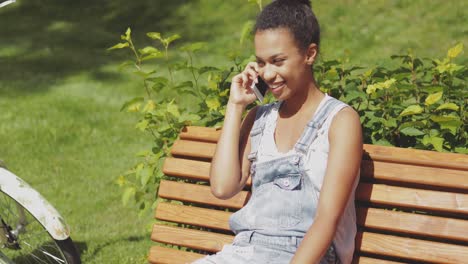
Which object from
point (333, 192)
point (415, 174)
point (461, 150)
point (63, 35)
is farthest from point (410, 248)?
point (63, 35)

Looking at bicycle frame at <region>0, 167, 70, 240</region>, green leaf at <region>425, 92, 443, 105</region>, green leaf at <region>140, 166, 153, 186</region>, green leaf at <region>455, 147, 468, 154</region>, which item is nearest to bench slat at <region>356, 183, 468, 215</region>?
green leaf at <region>455, 147, 468, 154</region>

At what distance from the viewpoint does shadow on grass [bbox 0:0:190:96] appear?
32.5 feet

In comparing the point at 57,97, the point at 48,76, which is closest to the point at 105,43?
the point at 48,76

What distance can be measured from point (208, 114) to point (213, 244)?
82 cm

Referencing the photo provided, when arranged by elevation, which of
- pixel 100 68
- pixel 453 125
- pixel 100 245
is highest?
pixel 100 68

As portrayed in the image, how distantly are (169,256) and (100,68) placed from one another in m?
6.88

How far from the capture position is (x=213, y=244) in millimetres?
3387

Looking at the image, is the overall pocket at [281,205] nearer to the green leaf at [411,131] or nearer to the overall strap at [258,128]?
the overall strap at [258,128]

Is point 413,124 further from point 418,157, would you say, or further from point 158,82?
point 158,82

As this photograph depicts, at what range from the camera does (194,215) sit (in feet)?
11.5

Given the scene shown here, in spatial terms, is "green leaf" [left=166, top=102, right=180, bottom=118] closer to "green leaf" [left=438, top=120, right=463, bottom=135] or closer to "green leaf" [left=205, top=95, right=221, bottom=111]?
"green leaf" [left=205, top=95, right=221, bottom=111]

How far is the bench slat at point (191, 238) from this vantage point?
3373 mm

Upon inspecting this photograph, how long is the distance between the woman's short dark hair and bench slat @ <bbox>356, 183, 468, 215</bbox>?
0.62m

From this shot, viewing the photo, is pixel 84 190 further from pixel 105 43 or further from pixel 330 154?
pixel 105 43
